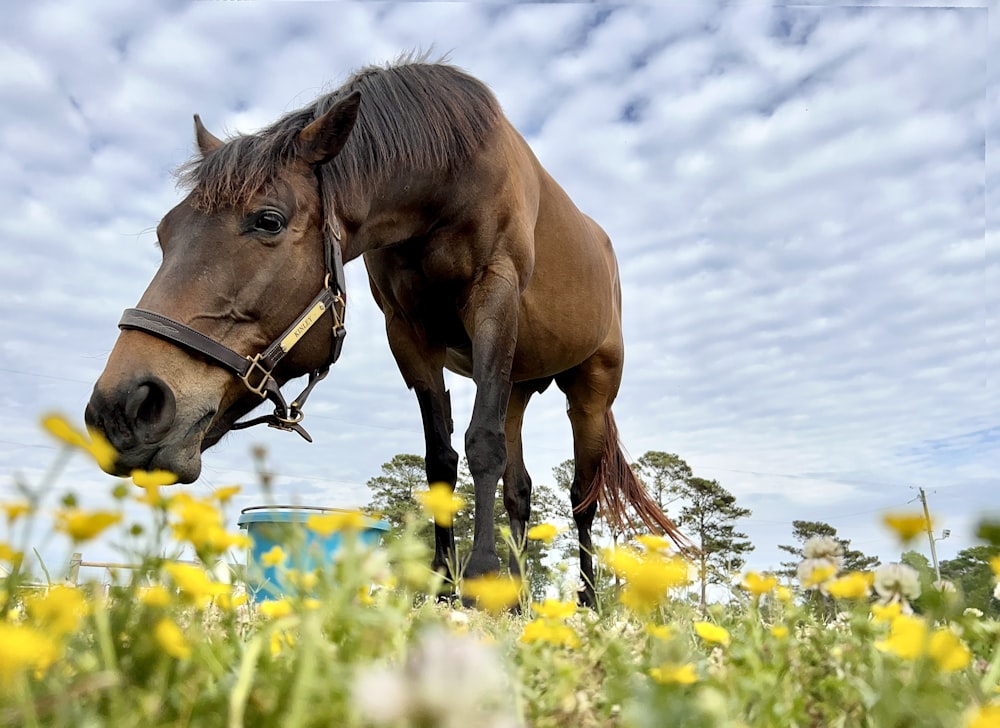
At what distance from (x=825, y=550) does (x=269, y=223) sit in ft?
8.68

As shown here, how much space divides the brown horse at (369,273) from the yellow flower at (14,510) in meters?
1.71

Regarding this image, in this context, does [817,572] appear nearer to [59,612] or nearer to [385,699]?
[385,699]

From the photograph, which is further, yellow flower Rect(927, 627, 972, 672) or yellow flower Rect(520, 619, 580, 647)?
yellow flower Rect(520, 619, 580, 647)

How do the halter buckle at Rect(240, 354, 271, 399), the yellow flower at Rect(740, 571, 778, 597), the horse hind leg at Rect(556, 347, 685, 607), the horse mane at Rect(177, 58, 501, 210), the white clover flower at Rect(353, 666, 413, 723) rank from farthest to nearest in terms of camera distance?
1. the horse hind leg at Rect(556, 347, 685, 607)
2. the horse mane at Rect(177, 58, 501, 210)
3. the halter buckle at Rect(240, 354, 271, 399)
4. the yellow flower at Rect(740, 571, 778, 597)
5. the white clover flower at Rect(353, 666, 413, 723)

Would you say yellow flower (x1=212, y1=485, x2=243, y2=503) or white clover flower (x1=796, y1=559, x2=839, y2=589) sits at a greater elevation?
yellow flower (x1=212, y1=485, x2=243, y2=503)

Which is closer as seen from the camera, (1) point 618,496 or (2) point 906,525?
(2) point 906,525

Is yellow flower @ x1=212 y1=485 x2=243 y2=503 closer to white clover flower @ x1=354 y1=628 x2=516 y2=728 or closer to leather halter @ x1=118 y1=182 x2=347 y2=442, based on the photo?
white clover flower @ x1=354 y1=628 x2=516 y2=728

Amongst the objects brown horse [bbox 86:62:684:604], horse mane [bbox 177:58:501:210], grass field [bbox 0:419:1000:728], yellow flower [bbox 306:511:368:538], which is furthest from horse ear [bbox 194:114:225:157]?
yellow flower [bbox 306:511:368:538]

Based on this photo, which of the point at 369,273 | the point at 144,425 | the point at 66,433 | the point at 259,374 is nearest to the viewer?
the point at 66,433

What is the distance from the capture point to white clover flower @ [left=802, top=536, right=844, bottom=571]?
147 cm

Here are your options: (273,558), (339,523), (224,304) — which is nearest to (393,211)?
(224,304)

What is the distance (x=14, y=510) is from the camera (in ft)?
3.18

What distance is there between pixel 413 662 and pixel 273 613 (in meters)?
0.72

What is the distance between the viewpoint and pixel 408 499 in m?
26.0
